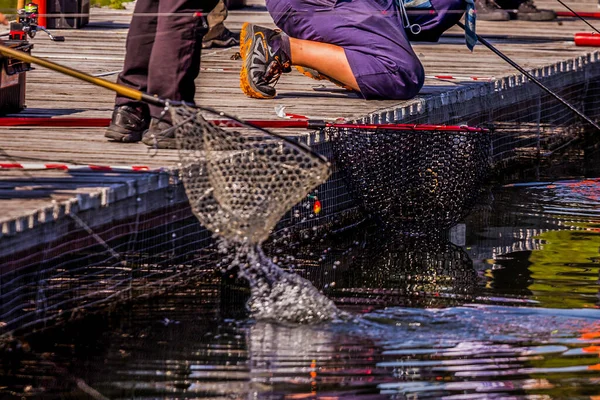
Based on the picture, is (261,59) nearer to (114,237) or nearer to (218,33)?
(114,237)

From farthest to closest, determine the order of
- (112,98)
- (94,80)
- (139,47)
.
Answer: (112,98) → (139,47) → (94,80)

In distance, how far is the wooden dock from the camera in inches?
214

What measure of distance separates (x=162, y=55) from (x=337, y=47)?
6.05 ft

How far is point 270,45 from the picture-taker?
24.9 ft

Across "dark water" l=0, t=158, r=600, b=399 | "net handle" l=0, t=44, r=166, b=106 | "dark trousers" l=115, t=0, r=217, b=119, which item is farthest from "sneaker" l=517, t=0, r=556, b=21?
"net handle" l=0, t=44, r=166, b=106

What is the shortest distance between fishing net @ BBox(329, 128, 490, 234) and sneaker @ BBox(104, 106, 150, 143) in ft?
3.25

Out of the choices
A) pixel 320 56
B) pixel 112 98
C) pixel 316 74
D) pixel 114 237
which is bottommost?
pixel 114 237

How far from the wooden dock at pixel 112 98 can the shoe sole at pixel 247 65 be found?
61 mm

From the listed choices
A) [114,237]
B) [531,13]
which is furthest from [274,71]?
[531,13]

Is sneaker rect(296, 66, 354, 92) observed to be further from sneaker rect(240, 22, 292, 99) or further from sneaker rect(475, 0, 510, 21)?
sneaker rect(475, 0, 510, 21)

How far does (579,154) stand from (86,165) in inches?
202

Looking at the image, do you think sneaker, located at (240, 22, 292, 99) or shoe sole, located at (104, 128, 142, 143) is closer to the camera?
shoe sole, located at (104, 128, 142, 143)

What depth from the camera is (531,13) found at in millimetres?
13047

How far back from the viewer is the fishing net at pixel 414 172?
271 inches
